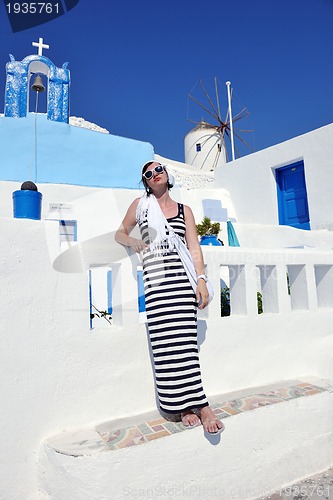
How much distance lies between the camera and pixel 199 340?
281 centimetres

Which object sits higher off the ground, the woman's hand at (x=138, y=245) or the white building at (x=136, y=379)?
the woman's hand at (x=138, y=245)

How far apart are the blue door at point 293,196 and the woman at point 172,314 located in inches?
322

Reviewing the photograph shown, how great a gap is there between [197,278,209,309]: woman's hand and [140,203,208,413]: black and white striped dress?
4cm

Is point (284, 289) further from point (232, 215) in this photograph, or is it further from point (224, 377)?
point (232, 215)

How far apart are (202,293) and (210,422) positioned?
840 mm

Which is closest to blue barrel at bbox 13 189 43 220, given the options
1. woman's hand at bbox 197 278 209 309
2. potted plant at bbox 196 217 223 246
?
woman's hand at bbox 197 278 209 309

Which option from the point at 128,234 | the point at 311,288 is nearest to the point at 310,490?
the point at 311,288

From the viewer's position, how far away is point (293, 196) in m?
10.2

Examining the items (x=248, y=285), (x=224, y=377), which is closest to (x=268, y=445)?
(x=224, y=377)

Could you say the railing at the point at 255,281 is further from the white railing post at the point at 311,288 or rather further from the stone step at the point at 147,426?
the stone step at the point at 147,426

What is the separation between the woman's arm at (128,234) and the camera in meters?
2.35

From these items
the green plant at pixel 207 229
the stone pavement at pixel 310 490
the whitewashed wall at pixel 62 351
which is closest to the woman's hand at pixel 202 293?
the whitewashed wall at pixel 62 351

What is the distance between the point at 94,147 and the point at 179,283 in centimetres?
802

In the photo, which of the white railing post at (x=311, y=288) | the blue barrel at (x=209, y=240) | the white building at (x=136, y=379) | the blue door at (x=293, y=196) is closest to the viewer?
the white building at (x=136, y=379)
